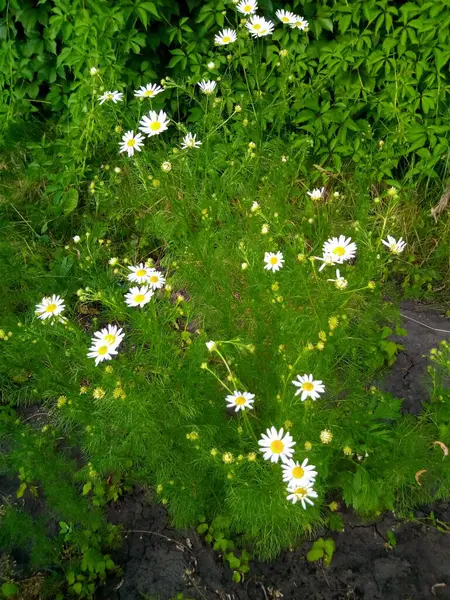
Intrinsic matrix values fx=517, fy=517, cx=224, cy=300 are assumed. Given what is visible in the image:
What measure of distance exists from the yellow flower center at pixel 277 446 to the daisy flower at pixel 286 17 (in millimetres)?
2265

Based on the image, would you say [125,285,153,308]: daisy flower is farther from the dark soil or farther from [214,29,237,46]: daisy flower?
[214,29,237,46]: daisy flower

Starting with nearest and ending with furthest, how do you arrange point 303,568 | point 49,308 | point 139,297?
point 139,297
point 49,308
point 303,568

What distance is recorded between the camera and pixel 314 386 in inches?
65.1

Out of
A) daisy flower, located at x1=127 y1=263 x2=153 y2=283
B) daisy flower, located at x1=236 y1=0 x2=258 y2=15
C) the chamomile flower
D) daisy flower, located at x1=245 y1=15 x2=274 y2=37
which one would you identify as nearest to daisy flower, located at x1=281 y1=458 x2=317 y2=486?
the chamomile flower

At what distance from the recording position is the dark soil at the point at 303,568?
210cm

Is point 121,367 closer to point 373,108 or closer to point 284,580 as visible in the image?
point 284,580

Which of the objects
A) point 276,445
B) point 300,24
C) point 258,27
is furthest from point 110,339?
point 300,24

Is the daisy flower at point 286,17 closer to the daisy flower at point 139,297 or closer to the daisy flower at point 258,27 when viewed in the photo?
the daisy flower at point 258,27

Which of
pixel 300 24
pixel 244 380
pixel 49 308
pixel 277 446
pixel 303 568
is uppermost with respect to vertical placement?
pixel 300 24

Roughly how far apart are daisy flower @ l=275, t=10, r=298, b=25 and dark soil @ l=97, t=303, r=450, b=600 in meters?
2.56

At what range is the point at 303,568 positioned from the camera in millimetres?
2170

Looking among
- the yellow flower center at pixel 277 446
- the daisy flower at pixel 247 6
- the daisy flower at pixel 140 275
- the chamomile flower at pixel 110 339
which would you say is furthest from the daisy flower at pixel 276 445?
the daisy flower at pixel 247 6

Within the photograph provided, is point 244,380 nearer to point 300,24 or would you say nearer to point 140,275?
point 140,275

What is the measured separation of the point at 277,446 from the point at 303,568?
852 millimetres
